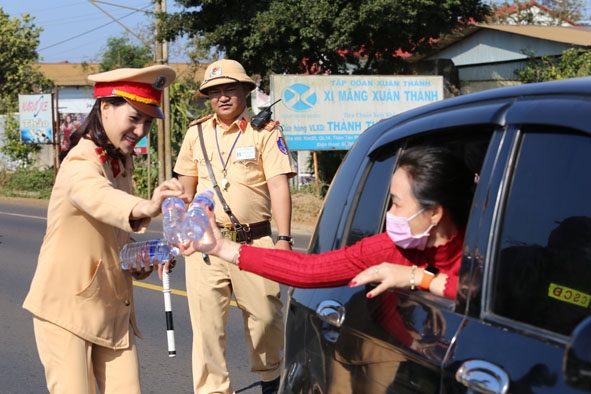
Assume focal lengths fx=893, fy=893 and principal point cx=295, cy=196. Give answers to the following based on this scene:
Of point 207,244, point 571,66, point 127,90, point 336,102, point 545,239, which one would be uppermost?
point 571,66

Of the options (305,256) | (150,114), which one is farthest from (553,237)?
(150,114)

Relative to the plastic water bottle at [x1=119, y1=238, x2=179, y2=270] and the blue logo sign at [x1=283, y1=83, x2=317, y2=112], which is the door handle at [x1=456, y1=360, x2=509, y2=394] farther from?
the blue logo sign at [x1=283, y1=83, x2=317, y2=112]

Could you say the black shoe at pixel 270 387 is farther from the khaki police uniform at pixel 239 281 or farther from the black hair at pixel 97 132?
the black hair at pixel 97 132

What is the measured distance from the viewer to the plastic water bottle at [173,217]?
3141 mm

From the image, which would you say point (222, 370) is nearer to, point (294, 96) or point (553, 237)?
point (553, 237)

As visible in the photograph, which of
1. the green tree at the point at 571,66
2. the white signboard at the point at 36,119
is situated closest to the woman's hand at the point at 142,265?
the green tree at the point at 571,66

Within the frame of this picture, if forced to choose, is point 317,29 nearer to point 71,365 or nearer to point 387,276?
point 71,365

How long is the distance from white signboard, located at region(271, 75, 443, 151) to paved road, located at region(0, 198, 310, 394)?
738cm

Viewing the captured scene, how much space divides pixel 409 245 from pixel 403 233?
2.4 inches

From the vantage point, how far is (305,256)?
3082mm

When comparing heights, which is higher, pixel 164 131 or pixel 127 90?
pixel 127 90

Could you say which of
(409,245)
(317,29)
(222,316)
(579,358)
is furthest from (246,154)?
(317,29)

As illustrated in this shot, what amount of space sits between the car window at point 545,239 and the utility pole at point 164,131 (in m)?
19.8

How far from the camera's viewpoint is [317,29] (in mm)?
22000
